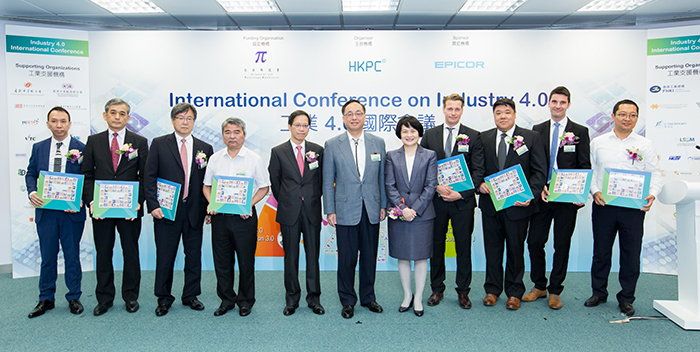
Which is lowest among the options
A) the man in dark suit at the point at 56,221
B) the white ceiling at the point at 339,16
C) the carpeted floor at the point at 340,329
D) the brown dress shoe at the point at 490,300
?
the carpeted floor at the point at 340,329

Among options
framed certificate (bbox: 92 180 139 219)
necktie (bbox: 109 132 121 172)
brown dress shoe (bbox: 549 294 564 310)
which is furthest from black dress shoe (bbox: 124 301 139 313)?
brown dress shoe (bbox: 549 294 564 310)

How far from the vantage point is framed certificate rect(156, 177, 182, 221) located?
3.77 meters

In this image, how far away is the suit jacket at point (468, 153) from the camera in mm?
3990

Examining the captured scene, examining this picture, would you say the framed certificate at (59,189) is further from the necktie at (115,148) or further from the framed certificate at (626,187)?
the framed certificate at (626,187)

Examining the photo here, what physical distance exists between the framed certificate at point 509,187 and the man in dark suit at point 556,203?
0.30 meters

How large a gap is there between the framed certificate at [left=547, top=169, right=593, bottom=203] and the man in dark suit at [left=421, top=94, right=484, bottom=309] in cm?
59

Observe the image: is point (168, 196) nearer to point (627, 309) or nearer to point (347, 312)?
point (347, 312)

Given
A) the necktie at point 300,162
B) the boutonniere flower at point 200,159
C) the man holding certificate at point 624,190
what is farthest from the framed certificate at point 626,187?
the boutonniere flower at point 200,159

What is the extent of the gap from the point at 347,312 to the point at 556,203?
2003mm

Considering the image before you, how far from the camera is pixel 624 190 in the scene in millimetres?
3842

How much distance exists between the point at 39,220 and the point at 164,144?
125cm

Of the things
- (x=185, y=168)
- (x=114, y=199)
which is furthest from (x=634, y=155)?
(x=114, y=199)

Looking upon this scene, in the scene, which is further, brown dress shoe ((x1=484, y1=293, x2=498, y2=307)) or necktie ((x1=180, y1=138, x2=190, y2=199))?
brown dress shoe ((x1=484, y1=293, x2=498, y2=307))

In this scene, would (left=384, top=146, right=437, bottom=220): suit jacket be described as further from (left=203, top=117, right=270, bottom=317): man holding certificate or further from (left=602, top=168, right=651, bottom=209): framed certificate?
(left=602, top=168, right=651, bottom=209): framed certificate
